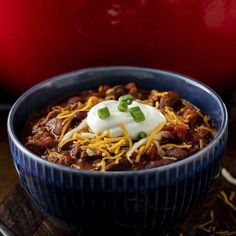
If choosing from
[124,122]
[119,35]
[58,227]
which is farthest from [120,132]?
[119,35]

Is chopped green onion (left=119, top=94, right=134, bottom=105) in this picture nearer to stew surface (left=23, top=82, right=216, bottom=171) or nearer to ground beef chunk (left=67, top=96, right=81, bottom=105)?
stew surface (left=23, top=82, right=216, bottom=171)

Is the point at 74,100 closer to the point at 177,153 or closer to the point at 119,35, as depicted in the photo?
the point at 119,35

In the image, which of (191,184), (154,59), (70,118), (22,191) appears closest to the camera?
(191,184)

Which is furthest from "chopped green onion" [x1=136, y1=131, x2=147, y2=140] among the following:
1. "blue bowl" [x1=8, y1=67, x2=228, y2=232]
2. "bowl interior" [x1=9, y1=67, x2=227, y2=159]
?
"bowl interior" [x1=9, y1=67, x2=227, y2=159]

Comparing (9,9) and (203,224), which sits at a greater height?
(9,9)

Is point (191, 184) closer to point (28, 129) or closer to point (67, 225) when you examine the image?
point (67, 225)

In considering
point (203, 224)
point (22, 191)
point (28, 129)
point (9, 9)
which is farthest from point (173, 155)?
point (9, 9)
